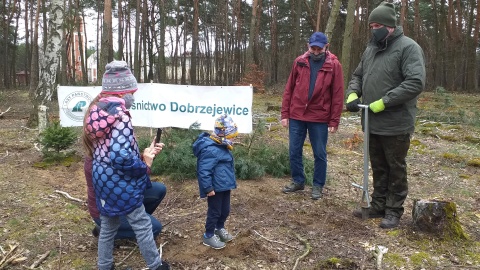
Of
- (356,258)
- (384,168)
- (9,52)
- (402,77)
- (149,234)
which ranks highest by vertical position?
(9,52)

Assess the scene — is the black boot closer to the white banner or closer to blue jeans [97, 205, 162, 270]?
blue jeans [97, 205, 162, 270]

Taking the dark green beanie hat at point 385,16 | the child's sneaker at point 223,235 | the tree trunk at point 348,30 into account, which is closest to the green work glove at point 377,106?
the dark green beanie hat at point 385,16

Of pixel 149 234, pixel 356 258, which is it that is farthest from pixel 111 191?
pixel 356 258

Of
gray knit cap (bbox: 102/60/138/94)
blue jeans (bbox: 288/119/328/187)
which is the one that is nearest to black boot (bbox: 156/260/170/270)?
gray knit cap (bbox: 102/60/138/94)

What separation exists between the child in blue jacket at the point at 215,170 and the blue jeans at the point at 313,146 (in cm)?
175

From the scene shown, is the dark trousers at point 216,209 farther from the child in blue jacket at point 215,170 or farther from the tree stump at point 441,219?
Result: the tree stump at point 441,219

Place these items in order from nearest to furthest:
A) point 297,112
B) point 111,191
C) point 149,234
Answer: point 111,191 < point 149,234 < point 297,112

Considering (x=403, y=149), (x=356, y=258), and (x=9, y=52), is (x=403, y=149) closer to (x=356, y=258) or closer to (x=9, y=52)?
(x=356, y=258)

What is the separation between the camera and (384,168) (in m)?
4.46

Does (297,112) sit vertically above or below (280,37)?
below

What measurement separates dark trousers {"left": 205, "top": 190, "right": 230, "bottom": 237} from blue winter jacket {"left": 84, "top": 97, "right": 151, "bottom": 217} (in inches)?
32.5

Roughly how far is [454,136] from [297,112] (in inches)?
276

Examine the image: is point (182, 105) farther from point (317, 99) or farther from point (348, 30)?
point (348, 30)

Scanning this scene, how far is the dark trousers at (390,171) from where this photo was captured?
4.20 meters
